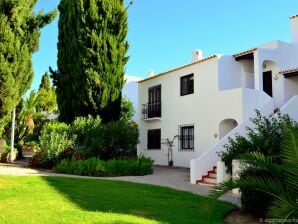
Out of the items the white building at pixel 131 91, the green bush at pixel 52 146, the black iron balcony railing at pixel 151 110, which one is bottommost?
the green bush at pixel 52 146

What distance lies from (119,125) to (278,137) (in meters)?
10.4

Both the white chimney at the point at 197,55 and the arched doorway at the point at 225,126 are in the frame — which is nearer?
the arched doorway at the point at 225,126

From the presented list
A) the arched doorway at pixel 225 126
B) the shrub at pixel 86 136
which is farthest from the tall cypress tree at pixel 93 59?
the arched doorway at pixel 225 126

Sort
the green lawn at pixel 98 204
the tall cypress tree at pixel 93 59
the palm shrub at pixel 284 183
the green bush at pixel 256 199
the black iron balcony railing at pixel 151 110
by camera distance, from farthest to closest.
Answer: the black iron balcony railing at pixel 151 110 < the tall cypress tree at pixel 93 59 < the green bush at pixel 256 199 < the green lawn at pixel 98 204 < the palm shrub at pixel 284 183

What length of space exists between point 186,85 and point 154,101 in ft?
13.4

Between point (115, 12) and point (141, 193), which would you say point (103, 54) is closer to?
point (115, 12)

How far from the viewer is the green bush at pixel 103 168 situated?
60.1 ft

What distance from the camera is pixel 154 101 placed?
93.9ft

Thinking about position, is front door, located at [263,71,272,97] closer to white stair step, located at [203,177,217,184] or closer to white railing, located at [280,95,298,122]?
white railing, located at [280,95,298,122]

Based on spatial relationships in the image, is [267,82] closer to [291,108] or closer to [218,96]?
[218,96]

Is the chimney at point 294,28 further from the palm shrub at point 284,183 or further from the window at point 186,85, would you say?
the palm shrub at point 284,183

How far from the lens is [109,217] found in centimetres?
852

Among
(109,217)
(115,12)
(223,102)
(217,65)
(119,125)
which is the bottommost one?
(109,217)

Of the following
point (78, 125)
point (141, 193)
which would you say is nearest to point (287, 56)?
point (78, 125)
